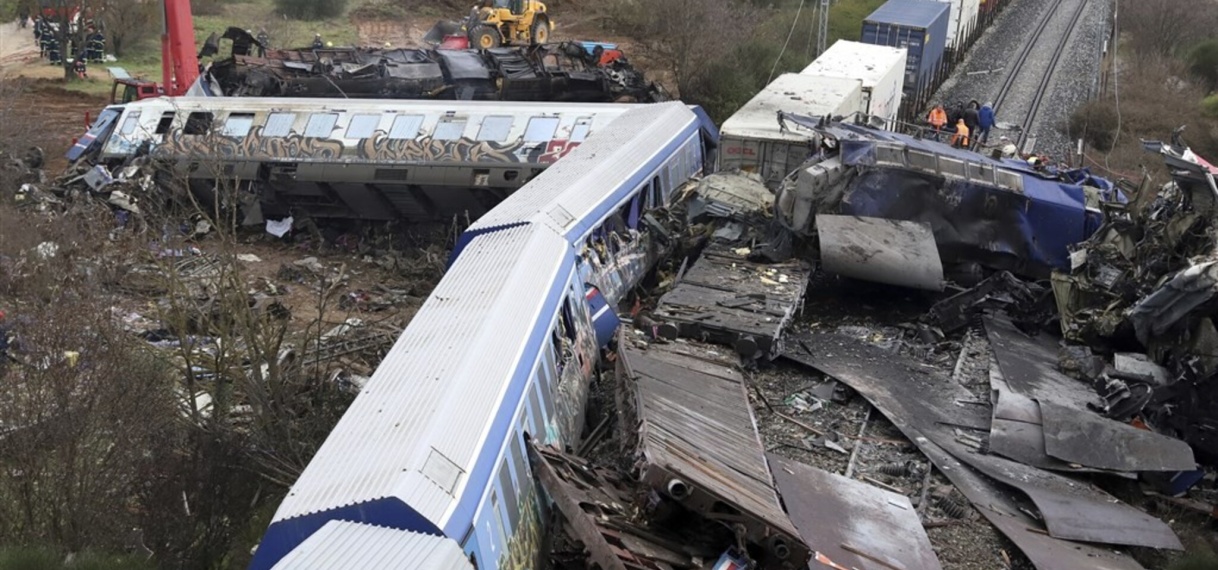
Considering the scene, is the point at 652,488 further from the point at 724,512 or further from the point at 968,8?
the point at 968,8

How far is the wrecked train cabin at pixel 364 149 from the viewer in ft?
67.3

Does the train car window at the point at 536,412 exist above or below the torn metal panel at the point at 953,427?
above

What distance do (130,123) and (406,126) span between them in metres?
5.69

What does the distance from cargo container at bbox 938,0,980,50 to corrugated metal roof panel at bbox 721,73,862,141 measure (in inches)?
439

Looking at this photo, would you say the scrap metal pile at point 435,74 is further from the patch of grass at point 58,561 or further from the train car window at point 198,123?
the patch of grass at point 58,561

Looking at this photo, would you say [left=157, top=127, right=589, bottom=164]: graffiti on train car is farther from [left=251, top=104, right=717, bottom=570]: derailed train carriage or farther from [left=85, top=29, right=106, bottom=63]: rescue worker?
[left=85, top=29, right=106, bottom=63]: rescue worker

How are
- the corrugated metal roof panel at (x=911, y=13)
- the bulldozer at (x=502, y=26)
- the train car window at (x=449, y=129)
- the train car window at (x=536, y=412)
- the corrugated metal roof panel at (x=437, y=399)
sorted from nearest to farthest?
the corrugated metal roof panel at (x=437, y=399) → the train car window at (x=536, y=412) → the train car window at (x=449, y=129) → the corrugated metal roof panel at (x=911, y=13) → the bulldozer at (x=502, y=26)

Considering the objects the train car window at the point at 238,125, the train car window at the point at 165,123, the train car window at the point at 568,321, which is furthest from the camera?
the train car window at the point at 165,123

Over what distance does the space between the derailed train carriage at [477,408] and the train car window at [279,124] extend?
8121mm

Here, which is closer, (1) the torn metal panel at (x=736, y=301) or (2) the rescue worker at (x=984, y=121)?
(1) the torn metal panel at (x=736, y=301)

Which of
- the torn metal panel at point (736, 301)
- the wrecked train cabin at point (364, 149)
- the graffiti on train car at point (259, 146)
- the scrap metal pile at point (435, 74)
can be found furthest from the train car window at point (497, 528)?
the scrap metal pile at point (435, 74)

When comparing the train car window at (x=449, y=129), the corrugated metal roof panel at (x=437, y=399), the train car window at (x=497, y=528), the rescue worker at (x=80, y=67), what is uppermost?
the corrugated metal roof panel at (x=437, y=399)

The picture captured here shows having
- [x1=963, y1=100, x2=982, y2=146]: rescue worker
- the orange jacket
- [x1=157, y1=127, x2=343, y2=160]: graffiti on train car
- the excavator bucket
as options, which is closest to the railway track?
[x1=963, y1=100, x2=982, y2=146]: rescue worker

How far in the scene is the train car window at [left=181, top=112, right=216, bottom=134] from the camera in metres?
21.6
